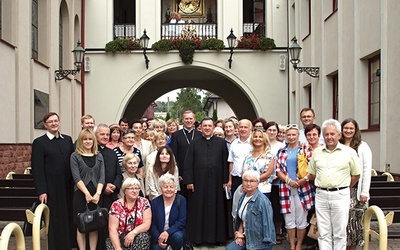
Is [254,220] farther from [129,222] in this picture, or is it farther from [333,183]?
[129,222]

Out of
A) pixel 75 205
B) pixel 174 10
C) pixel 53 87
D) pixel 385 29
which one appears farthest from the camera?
pixel 174 10

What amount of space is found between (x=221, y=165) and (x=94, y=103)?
545 inches

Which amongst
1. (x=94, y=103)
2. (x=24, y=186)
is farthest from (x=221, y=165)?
(x=94, y=103)

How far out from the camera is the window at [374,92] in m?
12.2

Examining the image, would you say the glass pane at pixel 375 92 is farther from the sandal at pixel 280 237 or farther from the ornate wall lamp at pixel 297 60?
the sandal at pixel 280 237

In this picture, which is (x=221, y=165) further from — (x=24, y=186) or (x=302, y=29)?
(x=302, y=29)

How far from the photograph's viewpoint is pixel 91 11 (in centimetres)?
2139

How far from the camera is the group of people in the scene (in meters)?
6.39

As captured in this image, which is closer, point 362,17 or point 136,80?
point 362,17

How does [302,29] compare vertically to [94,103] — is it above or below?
above

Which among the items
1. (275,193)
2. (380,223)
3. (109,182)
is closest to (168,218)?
(109,182)

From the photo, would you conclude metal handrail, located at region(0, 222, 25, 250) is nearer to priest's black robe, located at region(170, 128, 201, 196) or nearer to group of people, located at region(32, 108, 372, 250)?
group of people, located at region(32, 108, 372, 250)

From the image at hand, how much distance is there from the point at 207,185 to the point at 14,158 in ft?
21.6

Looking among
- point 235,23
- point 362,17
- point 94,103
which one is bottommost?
point 94,103
